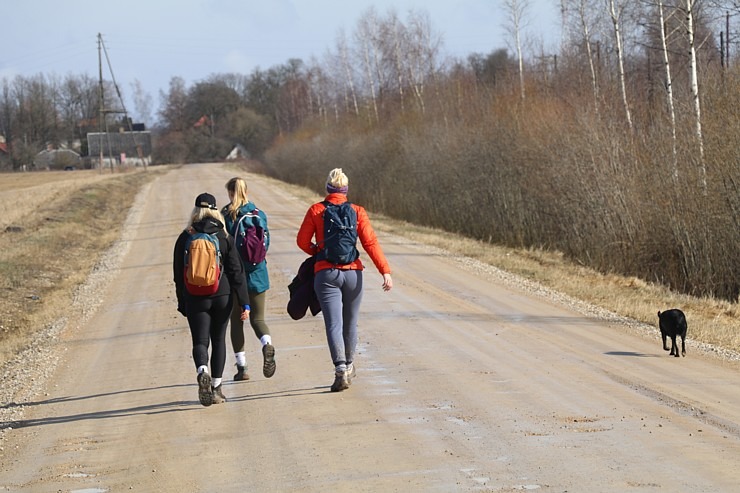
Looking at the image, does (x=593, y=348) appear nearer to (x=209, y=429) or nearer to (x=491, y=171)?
(x=209, y=429)

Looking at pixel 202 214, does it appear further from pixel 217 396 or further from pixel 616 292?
pixel 616 292

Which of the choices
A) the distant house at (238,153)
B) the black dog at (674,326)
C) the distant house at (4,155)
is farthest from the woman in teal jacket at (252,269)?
the distant house at (4,155)

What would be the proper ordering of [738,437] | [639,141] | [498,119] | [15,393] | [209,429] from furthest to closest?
1. [498,119]
2. [639,141]
3. [15,393]
4. [209,429]
5. [738,437]

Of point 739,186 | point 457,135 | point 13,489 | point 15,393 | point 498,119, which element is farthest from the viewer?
point 457,135

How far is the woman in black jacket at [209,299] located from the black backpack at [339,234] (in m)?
0.77

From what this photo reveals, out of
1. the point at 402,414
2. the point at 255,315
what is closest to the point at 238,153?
the point at 255,315

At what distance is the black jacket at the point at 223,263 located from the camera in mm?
8070

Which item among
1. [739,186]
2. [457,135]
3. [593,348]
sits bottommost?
[593,348]

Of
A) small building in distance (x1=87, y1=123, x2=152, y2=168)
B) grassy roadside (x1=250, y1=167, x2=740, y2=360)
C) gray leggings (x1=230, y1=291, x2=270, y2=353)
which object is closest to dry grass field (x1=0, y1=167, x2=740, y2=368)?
grassy roadside (x1=250, y1=167, x2=740, y2=360)

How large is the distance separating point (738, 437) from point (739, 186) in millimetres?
11152

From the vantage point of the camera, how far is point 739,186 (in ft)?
55.8

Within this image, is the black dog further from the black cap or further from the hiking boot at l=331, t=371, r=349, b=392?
the black cap

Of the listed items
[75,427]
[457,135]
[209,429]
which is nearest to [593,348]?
[209,429]

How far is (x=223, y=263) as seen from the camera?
26.8 ft
